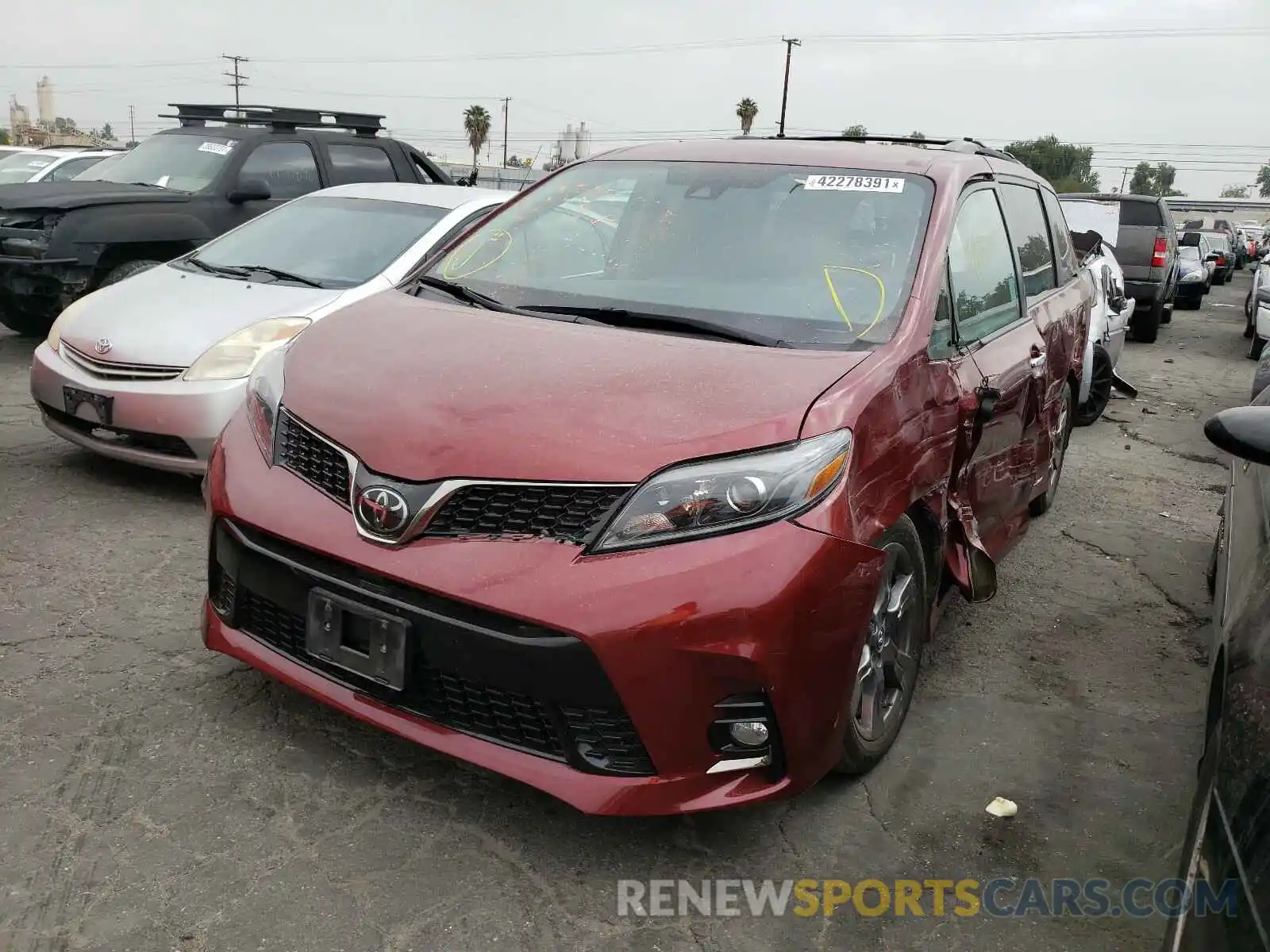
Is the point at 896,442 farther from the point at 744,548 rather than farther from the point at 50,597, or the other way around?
the point at 50,597

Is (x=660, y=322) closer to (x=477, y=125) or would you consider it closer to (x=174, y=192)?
(x=174, y=192)

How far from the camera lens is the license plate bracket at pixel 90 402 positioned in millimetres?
4855

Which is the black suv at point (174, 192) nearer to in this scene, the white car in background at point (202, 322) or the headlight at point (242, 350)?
the white car in background at point (202, 322)

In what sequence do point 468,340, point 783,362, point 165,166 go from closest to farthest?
point 783,362, point 468,340, point 165,166

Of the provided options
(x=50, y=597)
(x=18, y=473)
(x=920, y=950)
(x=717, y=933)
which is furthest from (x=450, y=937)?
(x=18, y=473)

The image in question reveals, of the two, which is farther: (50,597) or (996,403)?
(50,597)

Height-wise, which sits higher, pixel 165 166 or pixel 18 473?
pixel 165 166

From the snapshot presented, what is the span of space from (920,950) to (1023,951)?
0.25 metres

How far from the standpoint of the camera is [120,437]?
497 cm

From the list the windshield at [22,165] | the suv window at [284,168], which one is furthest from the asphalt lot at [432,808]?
the windshield at [22,165]

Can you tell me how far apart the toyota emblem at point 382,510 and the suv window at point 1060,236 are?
3.78 meters

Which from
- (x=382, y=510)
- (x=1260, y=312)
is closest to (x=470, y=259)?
(x=382, y=510)

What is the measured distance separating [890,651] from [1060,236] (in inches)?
125

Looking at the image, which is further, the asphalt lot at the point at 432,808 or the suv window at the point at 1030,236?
the suv window at the point at 1030,236
